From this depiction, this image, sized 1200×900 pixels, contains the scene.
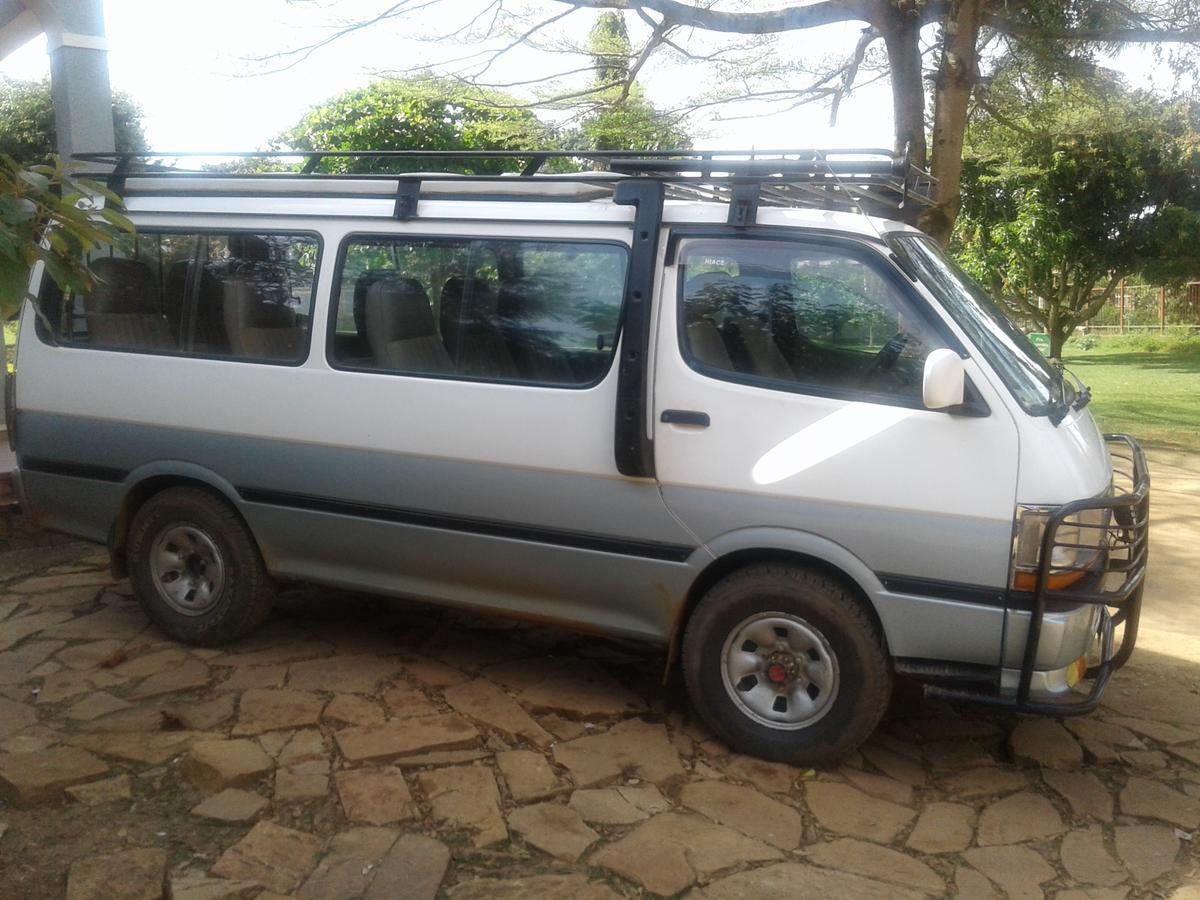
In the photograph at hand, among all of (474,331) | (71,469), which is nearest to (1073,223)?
(474,331)

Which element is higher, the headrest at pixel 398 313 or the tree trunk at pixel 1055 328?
the headrest at pixel 398 313

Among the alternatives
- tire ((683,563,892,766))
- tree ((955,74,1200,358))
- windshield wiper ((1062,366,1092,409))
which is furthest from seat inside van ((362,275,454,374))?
tree ((955,74,1200,358))

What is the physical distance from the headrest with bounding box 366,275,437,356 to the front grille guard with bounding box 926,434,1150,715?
8.32 ft

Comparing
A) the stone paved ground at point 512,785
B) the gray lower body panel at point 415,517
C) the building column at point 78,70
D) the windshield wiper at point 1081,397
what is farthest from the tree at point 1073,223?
the gray lower body panel at point 415,517

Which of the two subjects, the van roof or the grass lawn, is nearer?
the van roof

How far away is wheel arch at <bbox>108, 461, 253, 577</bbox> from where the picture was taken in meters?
5.41

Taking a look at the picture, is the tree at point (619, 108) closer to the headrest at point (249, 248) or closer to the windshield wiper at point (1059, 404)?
the headrest at point (249, 248)

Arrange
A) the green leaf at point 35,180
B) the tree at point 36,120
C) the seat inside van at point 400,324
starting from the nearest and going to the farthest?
the green leaf at point 35,180 → the seat inside van at point 400,324 → the tree at point 36,120

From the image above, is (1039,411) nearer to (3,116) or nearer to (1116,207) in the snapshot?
(3,116)

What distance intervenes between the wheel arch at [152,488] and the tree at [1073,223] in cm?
1676

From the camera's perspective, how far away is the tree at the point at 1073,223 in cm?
2120

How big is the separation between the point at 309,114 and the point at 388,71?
3438 mm

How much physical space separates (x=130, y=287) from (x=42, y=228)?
7.80ft

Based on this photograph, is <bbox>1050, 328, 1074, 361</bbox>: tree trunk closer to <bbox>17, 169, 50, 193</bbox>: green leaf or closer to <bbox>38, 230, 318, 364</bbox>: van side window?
<bbox>38, 230, 318, 364</bbox>: van side window
